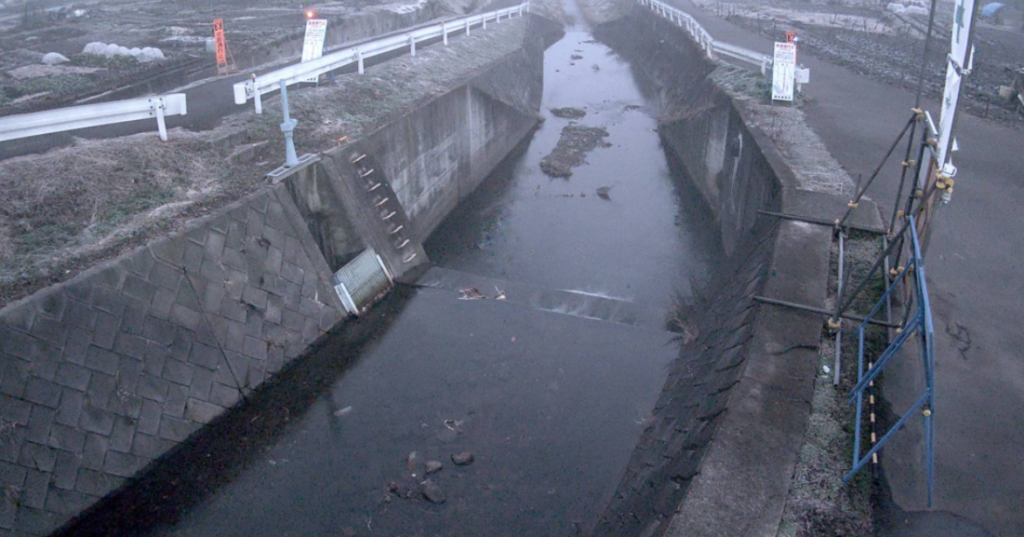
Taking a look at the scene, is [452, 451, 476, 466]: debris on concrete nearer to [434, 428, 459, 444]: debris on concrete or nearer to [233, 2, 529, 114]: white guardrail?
[434, 428, 459, 444]: debris on concrete

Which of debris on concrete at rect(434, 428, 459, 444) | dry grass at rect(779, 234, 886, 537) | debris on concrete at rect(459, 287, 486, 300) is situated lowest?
debris on concrete at rect(434, 428, 459, 444)

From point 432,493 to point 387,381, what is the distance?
2335 millimetres

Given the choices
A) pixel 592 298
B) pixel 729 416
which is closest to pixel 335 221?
Answer: pixel 592 298

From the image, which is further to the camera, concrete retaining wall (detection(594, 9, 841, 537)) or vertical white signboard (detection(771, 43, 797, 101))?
vertical white signboard (detection(771, 43, 797, 101))

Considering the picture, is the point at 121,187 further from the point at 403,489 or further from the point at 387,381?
the point at 403,489

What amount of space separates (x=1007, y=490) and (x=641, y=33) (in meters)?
37.5

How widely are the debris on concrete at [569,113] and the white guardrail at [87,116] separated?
62.0ft

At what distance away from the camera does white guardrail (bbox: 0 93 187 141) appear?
806cm

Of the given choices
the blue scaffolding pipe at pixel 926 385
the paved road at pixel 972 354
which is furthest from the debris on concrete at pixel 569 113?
the blue scaffolding pipe at pixel 926 385

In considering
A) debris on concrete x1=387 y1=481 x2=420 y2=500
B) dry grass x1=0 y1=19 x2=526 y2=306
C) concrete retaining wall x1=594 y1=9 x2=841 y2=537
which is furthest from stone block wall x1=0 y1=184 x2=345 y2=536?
concrete retaining wall x1=594 y1=9 x2=841 y2=537

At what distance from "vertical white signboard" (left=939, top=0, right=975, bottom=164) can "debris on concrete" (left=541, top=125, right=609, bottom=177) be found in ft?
46.4

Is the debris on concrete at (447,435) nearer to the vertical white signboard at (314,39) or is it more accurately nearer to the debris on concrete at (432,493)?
the debris on concrete at (432,493)

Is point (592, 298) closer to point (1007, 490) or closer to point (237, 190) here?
point (237, 190)

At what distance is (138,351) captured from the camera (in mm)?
6879
